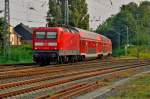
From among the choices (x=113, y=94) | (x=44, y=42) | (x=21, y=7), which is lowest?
(x=113, y=94)

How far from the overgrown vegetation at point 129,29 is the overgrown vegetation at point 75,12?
788cm

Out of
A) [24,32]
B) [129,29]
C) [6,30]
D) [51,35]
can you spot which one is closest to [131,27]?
[129,29]

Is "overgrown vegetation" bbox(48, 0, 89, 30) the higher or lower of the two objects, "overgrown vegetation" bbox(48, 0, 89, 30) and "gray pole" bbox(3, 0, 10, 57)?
the higher

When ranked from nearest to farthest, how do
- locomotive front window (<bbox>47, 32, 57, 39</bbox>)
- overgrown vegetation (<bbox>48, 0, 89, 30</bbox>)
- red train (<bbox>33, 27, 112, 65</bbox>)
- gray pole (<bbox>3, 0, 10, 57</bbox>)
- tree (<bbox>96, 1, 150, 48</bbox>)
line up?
1. red train (<bbox>33, 27, 112, 65</bbox>)
2. locomotive front window (<bbox>47, 32, 57, 39</bbox>)
3. gray pole (<bbox>3, 0, 10, 57</bbox>)
4. overgrown vegetation (<bbox>48, 0, 89, 30</bbox>)
5. tree (<bbox>96, 1, 150, 48</bbox>)

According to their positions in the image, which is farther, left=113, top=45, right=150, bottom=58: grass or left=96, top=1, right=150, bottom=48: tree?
left=96, top=1, right=150, bottom=48: tree

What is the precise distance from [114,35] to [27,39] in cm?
4116

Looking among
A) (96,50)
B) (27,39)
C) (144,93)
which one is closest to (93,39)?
(96,50)

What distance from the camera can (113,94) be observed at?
17.5 m

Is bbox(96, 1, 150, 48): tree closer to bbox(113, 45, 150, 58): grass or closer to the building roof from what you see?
bbox(113, 45, 150, 58): grass

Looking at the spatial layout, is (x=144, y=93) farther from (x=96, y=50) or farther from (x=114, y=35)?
(x=114, y=35)

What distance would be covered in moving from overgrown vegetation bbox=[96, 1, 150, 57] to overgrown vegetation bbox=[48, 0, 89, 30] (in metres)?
7.88

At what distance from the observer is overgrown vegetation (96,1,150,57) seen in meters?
101

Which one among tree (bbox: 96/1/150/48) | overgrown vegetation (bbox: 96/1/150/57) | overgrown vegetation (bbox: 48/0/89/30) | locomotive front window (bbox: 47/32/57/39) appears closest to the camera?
locomotive front window (bbox: 47/32/57/39)

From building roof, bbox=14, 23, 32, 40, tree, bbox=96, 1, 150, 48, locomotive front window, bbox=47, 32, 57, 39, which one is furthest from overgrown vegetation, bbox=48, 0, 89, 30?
locomotive front window, bbox=47, 32, 57, 39
